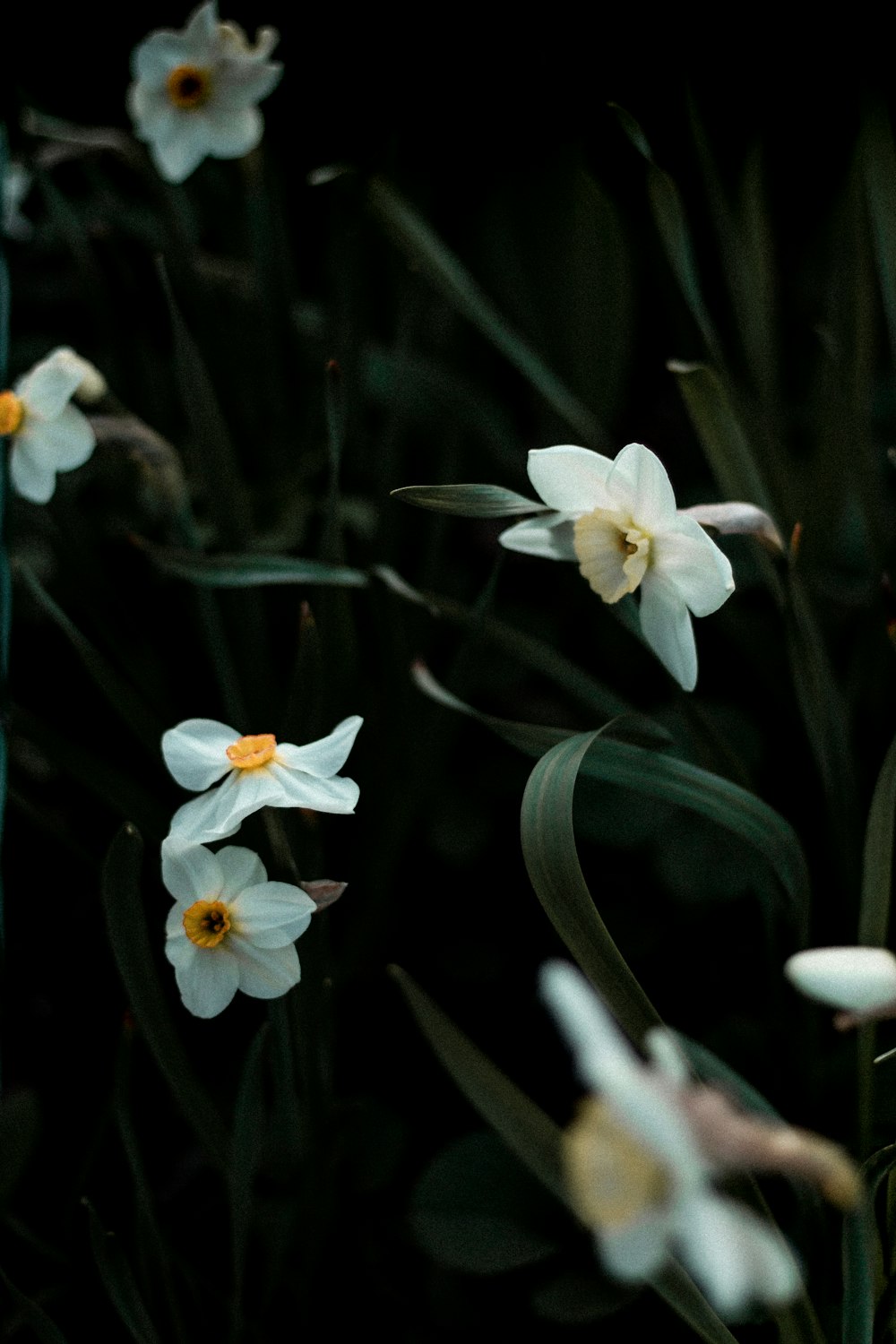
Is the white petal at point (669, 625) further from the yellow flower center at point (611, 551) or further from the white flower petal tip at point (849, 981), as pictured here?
the white flower petal tip at point (849, 981)

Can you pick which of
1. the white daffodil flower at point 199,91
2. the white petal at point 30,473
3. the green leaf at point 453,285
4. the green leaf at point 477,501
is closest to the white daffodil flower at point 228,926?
the green leaf at point 477,501

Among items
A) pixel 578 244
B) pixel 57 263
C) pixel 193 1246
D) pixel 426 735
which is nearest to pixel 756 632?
pixel 426 735

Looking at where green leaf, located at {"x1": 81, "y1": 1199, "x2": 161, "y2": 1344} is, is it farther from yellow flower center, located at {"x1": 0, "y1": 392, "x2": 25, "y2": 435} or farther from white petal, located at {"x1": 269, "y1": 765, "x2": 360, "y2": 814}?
yellow flower center, located at {"x1": 0, "y1": 392, "x2": 25, "y2": 435}

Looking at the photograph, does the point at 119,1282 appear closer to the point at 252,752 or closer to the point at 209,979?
the point at 209,979

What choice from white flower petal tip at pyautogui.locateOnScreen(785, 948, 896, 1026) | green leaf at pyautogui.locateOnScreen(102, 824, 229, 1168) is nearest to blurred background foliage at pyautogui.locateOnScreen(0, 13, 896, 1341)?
green leaf at pyautogui.locateOnScreen(102, 824, 229, 1168)

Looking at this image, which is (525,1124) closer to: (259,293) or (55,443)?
(55,443)

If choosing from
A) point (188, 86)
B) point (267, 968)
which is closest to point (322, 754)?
point (267, 968)
